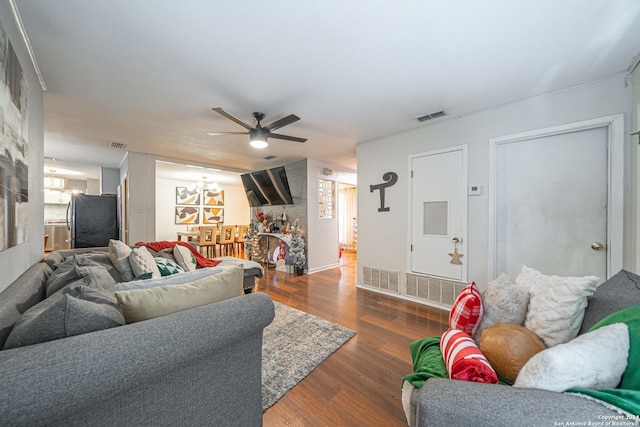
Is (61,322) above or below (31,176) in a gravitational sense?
below

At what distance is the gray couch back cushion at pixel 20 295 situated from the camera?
91 centimetres

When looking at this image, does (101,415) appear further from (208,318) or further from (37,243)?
(37,243)

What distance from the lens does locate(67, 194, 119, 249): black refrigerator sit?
427 centimetres

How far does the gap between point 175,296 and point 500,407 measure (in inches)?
51.5

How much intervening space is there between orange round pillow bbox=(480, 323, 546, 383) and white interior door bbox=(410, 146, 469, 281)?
1.98 m

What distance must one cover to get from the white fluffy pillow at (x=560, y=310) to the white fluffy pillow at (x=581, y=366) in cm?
36

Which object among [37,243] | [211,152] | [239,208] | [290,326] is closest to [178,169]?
[211,152]

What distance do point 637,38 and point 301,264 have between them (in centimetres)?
469

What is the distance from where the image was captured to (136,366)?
2.57ft

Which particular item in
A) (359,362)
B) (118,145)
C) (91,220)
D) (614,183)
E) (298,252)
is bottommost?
(359,362)

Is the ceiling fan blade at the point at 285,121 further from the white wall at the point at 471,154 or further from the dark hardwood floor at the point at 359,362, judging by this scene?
the dark hardwood floor at the point at 359,362

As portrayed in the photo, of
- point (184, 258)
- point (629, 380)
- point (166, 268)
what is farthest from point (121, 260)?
point (629, 380)

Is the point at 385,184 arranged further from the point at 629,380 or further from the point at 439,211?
the point at 629,380

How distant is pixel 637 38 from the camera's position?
5.47 ft
